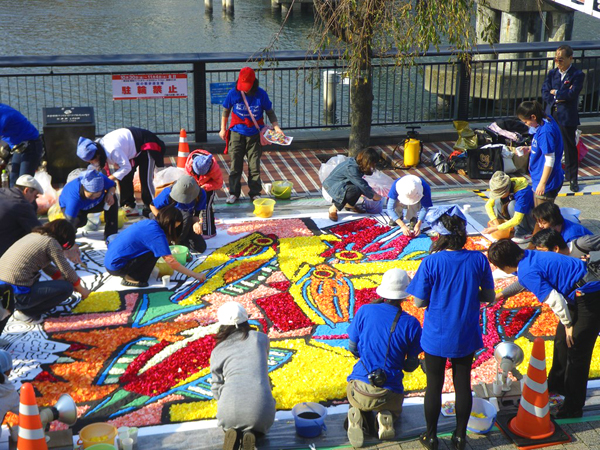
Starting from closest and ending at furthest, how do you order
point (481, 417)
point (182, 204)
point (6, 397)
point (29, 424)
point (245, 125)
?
point (29, 424) < point (6, 397) < point (481, 417) < point (182, 204) < point (245, 125)

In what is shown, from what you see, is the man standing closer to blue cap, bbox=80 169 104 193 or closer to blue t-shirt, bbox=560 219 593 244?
blue t-shirt, bbox=560 219 593 244

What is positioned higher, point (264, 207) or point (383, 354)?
point (383, 354)

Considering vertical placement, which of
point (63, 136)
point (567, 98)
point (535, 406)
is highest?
point (567, 98)

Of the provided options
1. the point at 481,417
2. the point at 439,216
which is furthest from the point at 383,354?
the point at 439,216

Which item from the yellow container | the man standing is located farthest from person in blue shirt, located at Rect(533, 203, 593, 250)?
the yellow container

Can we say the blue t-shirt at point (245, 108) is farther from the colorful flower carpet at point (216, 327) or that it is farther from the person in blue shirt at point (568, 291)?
the person in blue shirt at point (568, 291)

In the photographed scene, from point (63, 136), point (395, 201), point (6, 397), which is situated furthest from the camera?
point (63, 136)

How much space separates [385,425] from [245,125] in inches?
217

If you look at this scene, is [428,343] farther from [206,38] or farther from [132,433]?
[206,38]

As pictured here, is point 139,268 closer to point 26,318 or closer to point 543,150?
point 26,318

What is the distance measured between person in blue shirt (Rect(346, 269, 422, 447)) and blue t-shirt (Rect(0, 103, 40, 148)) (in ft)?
19.4

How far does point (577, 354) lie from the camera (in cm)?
578

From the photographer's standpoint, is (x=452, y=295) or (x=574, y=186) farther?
(x=574, y=186)

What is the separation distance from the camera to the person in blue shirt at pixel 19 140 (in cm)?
968
